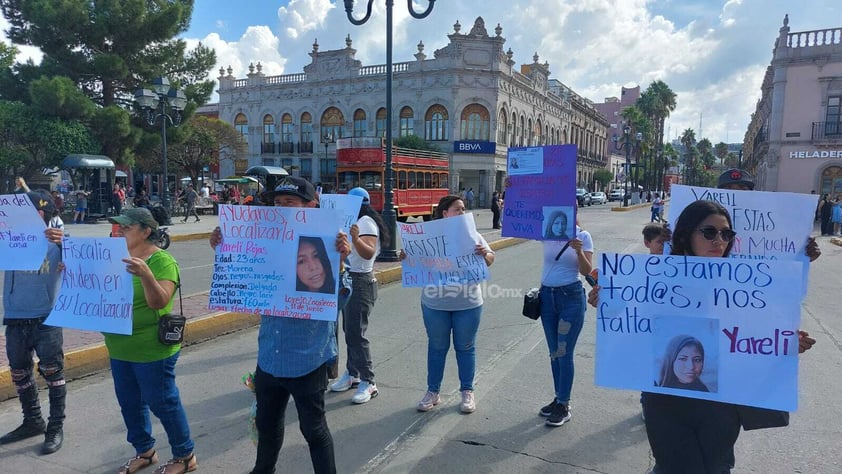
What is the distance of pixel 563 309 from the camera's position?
163 inches

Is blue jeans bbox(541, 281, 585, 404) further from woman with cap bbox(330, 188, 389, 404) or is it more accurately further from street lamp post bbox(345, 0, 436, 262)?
street lamp post bbox(345, 0, 436, 262)

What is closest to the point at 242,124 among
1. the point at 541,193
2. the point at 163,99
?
the point at 163,99

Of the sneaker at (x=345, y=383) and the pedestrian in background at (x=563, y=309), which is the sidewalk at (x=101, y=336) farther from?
the pedestrian in background at (x=563, y=309)

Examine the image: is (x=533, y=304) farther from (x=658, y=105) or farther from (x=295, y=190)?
(x=658, y=105)

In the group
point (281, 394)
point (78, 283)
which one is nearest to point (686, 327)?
point (281, 394)

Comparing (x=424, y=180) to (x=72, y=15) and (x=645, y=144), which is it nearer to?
(x=72, y=15)

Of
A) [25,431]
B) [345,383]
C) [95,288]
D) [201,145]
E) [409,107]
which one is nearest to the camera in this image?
[95,288]

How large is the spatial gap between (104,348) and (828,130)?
36171 mm

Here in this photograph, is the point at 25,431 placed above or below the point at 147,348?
below

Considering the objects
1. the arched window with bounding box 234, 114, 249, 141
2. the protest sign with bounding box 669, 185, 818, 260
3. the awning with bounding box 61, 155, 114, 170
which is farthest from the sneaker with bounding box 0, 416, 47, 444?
the arched window with bounding box 234, 114, 249, 141

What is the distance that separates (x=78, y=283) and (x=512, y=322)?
5438mm

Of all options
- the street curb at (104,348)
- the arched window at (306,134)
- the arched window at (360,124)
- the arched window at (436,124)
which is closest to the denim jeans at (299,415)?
the street curb at (104,348)

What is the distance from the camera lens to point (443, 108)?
4159 cm

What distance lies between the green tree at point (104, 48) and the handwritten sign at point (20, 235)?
23.3 metres
